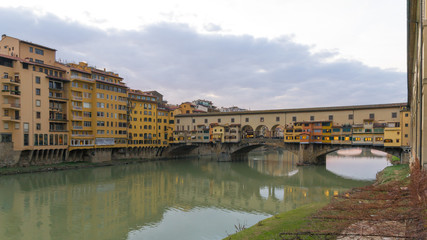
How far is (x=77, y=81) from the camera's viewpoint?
50.5m

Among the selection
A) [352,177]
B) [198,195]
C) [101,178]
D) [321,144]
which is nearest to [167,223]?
[198,195]

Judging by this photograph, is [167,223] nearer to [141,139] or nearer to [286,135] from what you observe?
[286,135]

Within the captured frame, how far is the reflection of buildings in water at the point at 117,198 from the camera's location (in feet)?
61.8

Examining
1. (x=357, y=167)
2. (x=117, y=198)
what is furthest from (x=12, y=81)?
(x=357, y=167)

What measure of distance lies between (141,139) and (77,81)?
19.3 metres

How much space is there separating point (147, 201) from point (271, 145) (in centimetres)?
3772

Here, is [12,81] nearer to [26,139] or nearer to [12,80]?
[12,80]

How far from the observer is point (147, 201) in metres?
25.9

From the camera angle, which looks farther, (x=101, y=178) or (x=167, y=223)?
(x=101, y=178)

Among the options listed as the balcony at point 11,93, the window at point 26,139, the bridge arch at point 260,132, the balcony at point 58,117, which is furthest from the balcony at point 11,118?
the bridge arch at point 260,132

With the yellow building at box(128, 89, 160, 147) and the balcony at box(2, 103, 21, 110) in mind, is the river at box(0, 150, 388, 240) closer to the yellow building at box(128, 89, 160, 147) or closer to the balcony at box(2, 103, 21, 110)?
the balcony at box(2, 103, 21, 110)

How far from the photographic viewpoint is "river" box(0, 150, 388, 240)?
1809cm

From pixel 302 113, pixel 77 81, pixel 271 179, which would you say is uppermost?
pixel 77 81

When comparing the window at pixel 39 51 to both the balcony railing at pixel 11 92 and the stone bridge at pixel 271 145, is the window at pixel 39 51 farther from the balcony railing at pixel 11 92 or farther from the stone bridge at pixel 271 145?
the stone bridge at pixel 271 145
